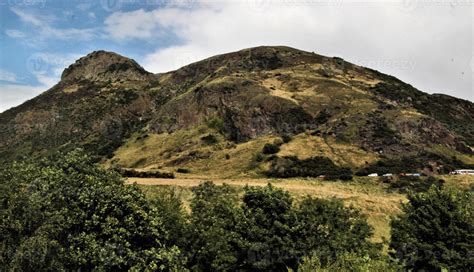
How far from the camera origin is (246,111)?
11412 centimetres

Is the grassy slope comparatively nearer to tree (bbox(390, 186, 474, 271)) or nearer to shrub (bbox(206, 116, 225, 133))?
tree (bbox(390, 186, 474, 271))

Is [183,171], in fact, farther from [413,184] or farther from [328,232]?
[328,232]

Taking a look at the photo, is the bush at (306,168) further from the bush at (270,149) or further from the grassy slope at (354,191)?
the bush at (270,149)

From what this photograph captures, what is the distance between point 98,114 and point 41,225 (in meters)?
143

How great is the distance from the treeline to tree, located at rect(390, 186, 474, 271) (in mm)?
67

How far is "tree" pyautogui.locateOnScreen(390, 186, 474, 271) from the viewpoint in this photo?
1109 inches

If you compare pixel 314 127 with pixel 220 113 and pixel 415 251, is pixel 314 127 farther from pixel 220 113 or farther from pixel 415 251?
pixel 415 251

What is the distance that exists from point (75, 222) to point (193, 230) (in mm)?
Result: 8291

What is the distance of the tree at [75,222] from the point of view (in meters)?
22.6

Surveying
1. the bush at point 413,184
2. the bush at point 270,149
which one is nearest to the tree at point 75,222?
the bush at point 413,184

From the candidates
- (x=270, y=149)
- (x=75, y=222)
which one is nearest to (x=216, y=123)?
(x=270, y=149)

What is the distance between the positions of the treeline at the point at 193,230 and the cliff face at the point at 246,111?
60.3 meters

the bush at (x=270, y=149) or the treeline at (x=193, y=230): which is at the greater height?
the bush at (x=270, y=149)

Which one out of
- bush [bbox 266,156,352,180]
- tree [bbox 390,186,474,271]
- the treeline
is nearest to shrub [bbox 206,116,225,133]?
bush [bbox 266,156,352,180]
